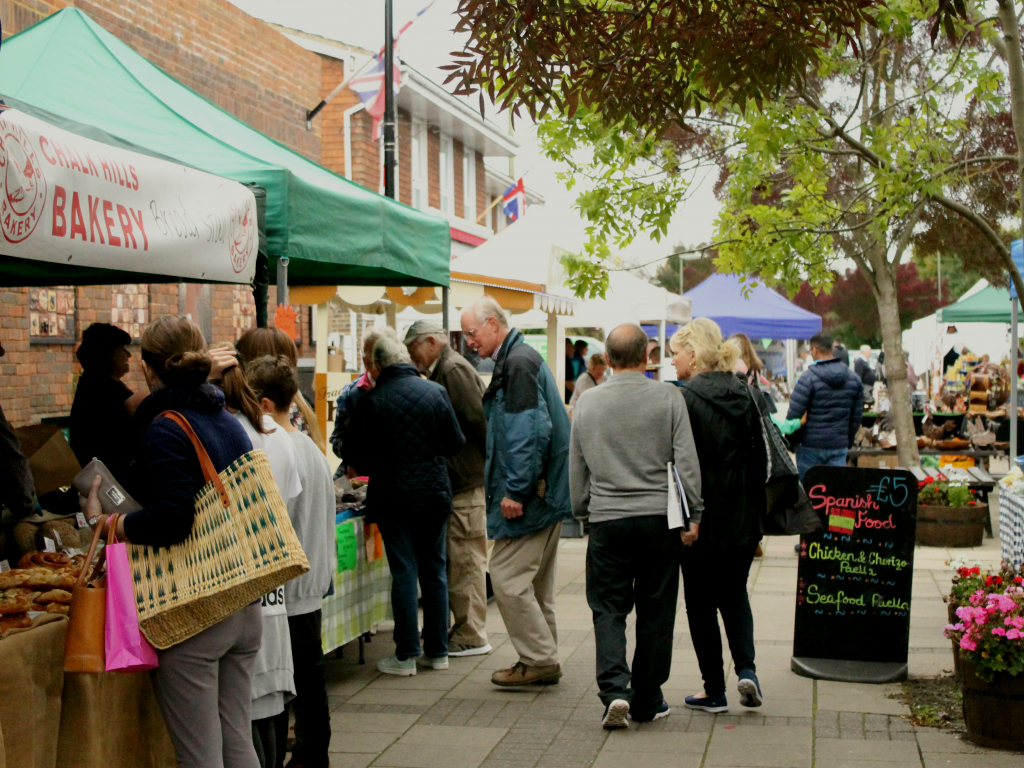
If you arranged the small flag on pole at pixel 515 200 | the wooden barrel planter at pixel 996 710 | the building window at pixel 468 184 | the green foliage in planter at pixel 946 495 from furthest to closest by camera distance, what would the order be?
the building window at pixel 468 184 → the small flag on pole at pixel 515 200 → the green foliage in planter at pixel 946 495 → the wooden barrel planter at pixel 996 710

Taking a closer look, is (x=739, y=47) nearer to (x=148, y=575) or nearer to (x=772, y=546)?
(x=148, y=575)

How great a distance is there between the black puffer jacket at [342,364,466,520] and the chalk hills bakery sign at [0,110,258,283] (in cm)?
123

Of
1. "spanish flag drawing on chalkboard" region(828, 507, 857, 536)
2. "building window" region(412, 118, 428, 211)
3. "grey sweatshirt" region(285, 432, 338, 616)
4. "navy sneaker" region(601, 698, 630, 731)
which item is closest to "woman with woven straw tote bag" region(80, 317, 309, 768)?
"grey sweatshirt" region(285, 432, 338, 616)

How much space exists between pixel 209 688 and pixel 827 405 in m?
8.47

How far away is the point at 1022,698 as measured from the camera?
16.5ft

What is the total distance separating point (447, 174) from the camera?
2475cm

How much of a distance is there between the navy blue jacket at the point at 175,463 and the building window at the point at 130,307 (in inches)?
320

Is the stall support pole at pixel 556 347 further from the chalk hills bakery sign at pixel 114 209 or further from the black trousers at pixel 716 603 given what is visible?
the chalk hills bakery sign at pixel 114 209

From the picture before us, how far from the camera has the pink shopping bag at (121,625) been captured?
3.35 metres

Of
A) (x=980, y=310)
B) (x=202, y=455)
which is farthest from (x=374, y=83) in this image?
(x=202, y=455)

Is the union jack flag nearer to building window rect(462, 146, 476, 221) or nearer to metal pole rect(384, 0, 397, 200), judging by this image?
metal pole rect(384, 0, 397, 200)

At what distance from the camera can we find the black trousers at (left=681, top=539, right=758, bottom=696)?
5637mm

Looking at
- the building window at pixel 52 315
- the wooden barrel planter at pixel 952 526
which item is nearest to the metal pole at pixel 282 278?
the building window at pixel 52 315

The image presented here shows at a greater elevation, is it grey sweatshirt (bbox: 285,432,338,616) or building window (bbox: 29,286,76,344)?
building window (bbox: 29,286,76,344)
